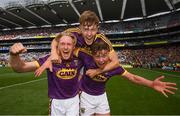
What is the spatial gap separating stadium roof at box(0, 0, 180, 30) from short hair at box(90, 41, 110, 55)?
47.9 meters

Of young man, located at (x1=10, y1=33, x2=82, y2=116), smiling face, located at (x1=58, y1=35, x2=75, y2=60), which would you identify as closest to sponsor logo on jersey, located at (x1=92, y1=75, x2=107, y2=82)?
young man, located at (x1=10, y1=33, x2=82, y2=116)

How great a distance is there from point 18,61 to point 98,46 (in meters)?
1.83

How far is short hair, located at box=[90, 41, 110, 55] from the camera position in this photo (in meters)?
5.53

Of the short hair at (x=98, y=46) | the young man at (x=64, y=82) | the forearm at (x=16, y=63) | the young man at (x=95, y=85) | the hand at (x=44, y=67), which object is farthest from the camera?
the young man at (x=95, y=85)

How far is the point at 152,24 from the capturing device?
217 feet

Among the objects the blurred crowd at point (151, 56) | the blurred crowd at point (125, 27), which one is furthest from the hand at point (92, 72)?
the blurred crowd at point (125, 27)

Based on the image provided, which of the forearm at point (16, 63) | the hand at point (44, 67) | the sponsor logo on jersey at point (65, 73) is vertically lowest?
the sponsor logo on jersey at point (65, 73)

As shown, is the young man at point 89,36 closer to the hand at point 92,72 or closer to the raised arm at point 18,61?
the hand at point 92,72

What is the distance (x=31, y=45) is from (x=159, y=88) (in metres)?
76.4

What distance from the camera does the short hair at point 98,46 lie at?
5.53 metres

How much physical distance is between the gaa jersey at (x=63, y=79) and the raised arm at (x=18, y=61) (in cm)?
46

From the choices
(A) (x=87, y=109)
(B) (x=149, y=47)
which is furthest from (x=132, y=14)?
(A) (x=87, y=109)

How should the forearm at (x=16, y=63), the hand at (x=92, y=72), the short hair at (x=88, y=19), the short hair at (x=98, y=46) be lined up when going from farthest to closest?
the hand at (x=92, y=72)
the short hair at (x=98, y=46)
the short hair at (x=88, y=19)
the forearm at (x=16, y=63)

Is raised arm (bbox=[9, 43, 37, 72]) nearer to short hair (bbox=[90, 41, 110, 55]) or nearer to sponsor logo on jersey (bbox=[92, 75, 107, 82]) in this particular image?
short hair (bbox=[90, 41, 110, 55])
